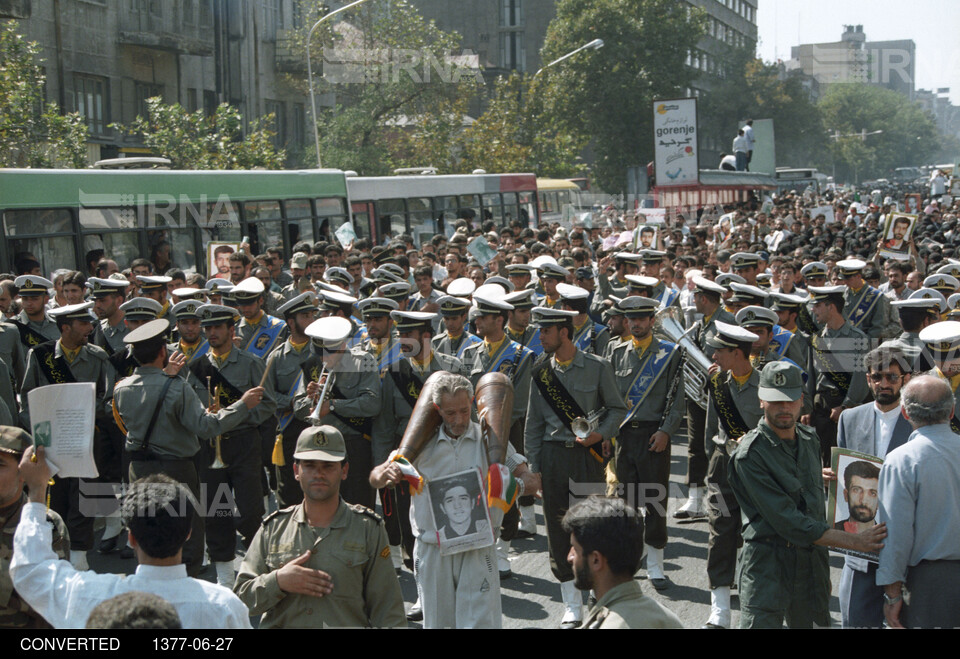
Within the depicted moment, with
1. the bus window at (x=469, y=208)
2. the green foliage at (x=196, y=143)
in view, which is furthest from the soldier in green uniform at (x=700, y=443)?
the green foliage at (x=196, y=143)

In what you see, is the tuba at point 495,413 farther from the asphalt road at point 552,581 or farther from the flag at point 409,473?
the asphalt road at point 552,581

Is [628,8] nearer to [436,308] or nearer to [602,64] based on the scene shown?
[602,64]

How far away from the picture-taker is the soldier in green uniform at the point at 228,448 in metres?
7.94

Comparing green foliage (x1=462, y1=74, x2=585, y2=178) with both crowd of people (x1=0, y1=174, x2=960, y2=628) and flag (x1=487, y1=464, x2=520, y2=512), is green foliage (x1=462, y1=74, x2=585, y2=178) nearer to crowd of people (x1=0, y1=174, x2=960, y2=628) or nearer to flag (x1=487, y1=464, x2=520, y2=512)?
crowd of people (x1=0, y1=174, x2=960, y2=628)

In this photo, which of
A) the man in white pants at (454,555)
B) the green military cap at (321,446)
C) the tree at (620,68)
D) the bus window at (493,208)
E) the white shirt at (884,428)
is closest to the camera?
the green military cap at (321,446)

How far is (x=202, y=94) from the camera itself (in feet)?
125

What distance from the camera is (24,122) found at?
2183 centimetres

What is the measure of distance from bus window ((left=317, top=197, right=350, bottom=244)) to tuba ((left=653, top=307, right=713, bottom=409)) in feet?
39.6

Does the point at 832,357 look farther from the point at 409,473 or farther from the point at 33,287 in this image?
the point at 33,287

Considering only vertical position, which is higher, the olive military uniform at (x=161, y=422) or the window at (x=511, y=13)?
the window at (x=511, y=13)

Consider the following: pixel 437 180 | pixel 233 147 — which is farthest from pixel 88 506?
pixel 233 147

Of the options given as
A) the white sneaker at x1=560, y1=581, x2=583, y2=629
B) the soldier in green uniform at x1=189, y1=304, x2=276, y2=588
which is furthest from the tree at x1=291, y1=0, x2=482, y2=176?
the white sneaker at x1=560, y1=581, x2=583, y2=629

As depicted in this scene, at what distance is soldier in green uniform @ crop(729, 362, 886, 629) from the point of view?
546 centimetres

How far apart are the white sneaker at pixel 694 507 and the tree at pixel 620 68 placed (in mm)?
47725
